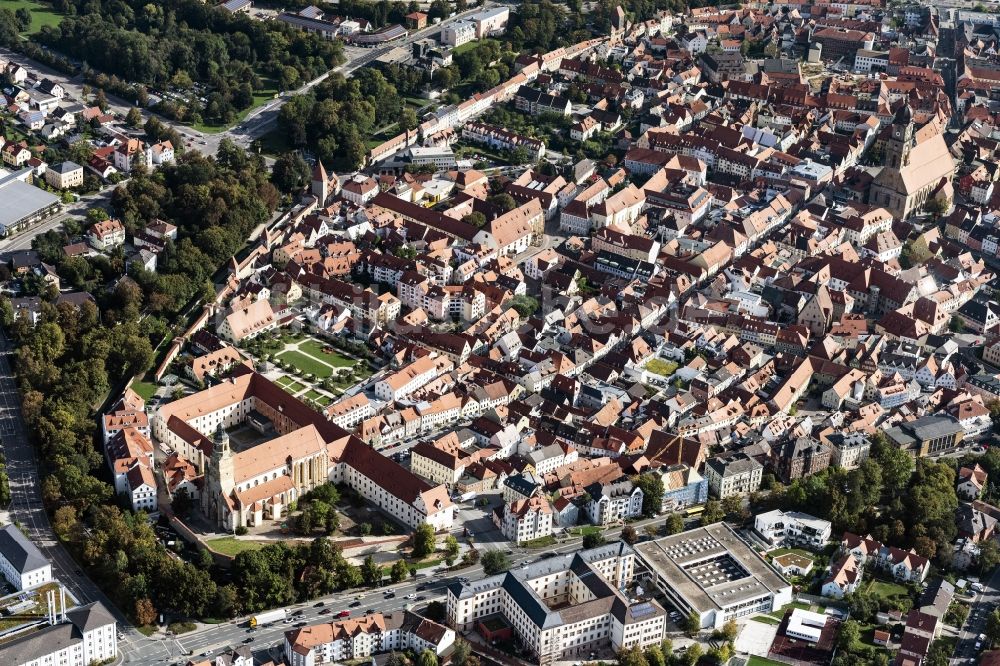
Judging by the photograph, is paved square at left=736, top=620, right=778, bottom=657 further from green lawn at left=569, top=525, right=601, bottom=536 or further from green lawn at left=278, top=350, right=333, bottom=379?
green lawn at left=278, top=350, right=333, bottom=379

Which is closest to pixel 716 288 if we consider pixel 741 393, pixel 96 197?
pixel 741 393

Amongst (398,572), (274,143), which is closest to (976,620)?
(398,572)

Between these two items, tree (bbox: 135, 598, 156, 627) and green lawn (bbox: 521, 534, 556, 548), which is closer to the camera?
tree (bbox: 135, 598, 156, 627)

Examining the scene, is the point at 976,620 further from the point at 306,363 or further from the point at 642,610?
the point at 306,363

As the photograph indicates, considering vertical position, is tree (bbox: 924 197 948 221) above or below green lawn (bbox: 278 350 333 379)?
above

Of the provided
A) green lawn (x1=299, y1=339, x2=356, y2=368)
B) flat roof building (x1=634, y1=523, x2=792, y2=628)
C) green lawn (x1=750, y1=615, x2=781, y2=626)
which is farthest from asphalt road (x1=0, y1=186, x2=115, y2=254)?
green lawn (x1=750, y1=615, x2=781, y2=626)

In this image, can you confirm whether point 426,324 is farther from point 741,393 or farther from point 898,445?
point 898,445

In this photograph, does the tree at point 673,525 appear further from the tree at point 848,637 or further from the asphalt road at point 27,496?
the asphalt road at point 27,496
